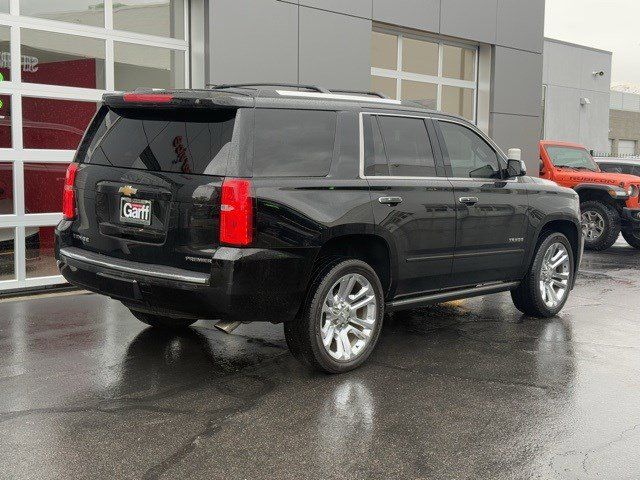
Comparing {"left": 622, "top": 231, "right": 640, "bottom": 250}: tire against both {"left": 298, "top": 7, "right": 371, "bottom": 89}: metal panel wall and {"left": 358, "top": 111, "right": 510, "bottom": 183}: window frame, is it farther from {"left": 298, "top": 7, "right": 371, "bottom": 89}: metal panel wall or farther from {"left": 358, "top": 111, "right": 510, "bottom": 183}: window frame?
{"left": 358, "top": 111, "right": 510, "bottom": 183}: window frame

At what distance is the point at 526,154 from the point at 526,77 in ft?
4.63

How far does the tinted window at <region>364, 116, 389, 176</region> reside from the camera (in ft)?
18.9

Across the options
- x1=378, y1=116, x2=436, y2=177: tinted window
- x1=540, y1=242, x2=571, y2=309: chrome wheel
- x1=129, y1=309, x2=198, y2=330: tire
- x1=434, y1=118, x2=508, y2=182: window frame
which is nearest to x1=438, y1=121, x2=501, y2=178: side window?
x1=434, y1=118, x2=508, y2=182: window frame

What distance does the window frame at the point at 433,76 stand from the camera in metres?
12.6

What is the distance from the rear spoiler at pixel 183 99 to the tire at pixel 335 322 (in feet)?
4.02

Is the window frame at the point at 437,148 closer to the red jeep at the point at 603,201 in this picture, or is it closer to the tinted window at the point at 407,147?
the tinted window at the point at 407,147

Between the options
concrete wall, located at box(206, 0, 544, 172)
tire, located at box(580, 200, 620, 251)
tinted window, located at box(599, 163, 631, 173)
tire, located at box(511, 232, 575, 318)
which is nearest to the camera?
tire, located at box(511, 232, 575, 318)

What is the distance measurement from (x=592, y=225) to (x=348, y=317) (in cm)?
970

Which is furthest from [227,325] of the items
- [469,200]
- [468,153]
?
[468,153]

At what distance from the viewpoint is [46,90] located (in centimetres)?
853

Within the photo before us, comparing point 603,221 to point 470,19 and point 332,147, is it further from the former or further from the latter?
point 332,147

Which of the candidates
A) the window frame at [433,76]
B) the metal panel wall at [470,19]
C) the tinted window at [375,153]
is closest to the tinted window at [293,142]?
the tinted window at [375,153]

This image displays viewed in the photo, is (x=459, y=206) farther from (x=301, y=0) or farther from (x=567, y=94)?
(x=567, y=94)

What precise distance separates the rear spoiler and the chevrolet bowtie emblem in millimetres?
541
